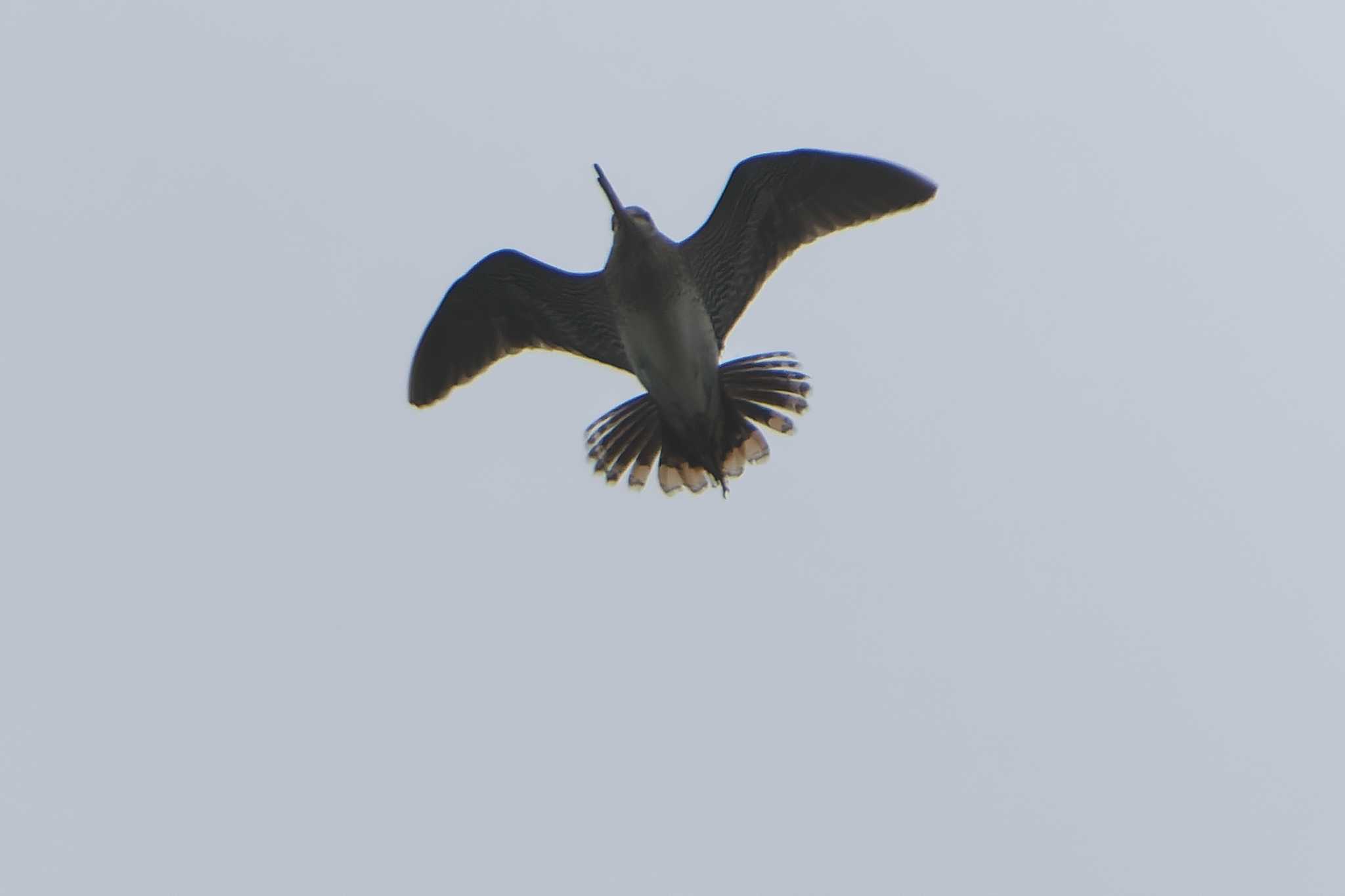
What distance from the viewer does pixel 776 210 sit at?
9.55 m

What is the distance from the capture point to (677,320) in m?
9.26

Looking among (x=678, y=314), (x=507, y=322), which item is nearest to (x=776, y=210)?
(x=678, y=314)

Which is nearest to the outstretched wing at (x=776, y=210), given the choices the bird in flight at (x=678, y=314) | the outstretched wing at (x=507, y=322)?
the bird in flight at (x=678, y=314)

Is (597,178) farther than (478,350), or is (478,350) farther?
(478,350)

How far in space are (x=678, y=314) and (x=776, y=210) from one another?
0.81 m

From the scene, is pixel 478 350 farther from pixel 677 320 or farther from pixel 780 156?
pixel 780 156

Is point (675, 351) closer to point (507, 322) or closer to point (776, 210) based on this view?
point (776, 210)

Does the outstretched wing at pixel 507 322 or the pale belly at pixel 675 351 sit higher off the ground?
the outstretched wing at pixel 507 322

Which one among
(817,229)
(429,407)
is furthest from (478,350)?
(817,229)

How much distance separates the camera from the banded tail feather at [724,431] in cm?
1002

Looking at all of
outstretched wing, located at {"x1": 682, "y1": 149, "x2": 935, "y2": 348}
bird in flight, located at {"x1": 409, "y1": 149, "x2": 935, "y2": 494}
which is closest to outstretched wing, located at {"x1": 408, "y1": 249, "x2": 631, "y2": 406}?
bird in flight, located at {"x1": 409, "y1": 149, "x2": 935, "y2": 494}

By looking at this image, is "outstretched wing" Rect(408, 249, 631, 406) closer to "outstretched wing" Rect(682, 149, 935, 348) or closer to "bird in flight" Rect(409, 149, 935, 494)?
"bird in flight" Rect(409, 149, 935, 494)

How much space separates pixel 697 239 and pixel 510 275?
3.35 ft

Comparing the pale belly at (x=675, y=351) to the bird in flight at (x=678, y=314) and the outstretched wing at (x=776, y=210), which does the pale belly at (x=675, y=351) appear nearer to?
the bird in flight at (x=678, y=314)
